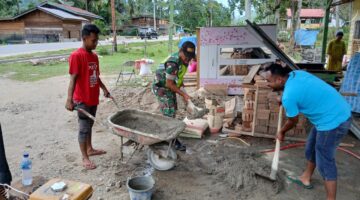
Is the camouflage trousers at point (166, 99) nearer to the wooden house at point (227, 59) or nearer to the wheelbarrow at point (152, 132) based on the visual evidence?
the wheelbarrow at point (152, 132)

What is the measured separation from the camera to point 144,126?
445cm

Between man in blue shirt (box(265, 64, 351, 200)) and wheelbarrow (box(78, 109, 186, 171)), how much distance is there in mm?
1430

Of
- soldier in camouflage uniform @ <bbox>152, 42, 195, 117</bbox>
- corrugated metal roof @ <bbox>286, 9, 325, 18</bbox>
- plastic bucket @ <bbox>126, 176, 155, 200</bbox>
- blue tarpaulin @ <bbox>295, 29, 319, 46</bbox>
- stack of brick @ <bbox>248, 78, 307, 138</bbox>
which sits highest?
corrugated metal roof @ <bbox>286, 9, 325, 18</bbox>

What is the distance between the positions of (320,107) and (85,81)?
2.94m

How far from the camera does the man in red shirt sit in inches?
155

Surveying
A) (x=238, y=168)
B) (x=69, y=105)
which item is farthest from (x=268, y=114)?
(x=69, y=105)

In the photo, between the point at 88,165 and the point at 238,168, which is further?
the point at 88,165

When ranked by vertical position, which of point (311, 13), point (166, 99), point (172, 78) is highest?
point (311, 13)

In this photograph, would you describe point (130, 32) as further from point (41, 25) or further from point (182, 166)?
point (182, 166)

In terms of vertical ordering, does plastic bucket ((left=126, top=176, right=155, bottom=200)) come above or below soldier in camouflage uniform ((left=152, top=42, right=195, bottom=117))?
below

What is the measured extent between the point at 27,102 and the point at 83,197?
6629 mm

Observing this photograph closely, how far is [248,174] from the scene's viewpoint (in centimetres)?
391

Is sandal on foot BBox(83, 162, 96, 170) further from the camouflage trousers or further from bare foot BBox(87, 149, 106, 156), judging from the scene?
the camouflage trousers

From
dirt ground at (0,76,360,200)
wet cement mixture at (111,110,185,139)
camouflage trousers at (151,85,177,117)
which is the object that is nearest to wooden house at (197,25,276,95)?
dirt ground at (0,76,360,200)
